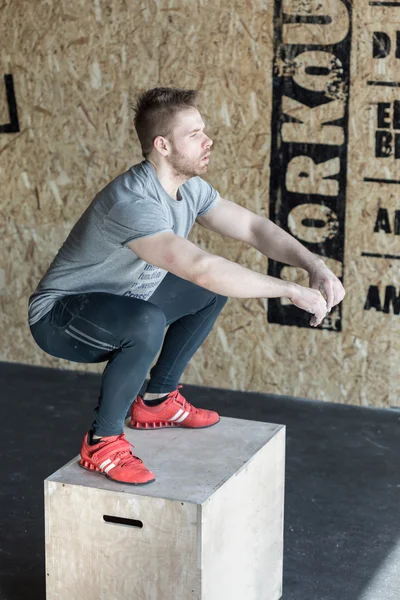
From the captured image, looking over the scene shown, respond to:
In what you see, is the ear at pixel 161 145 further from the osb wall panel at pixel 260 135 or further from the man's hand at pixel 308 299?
the osb wall panel at pixel 260 135

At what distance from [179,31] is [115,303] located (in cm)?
204

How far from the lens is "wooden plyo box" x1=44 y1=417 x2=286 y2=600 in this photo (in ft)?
7.81

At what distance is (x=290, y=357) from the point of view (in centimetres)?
448

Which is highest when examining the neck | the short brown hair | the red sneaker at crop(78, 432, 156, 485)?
the short brown hair

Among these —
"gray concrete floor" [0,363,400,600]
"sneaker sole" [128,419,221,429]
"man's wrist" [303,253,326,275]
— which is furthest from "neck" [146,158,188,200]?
"gray concrete floor" [0,363,400,600]

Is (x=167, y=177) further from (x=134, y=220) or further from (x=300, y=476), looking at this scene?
(x=300, y=476)

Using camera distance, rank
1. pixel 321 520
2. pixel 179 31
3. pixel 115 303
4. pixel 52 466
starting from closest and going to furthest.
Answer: pixel 115 303, pixel 321 520, pixel 52 466, pixel 179 31

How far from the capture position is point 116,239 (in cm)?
272

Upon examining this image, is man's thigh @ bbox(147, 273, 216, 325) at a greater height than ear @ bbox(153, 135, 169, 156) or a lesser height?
lesser

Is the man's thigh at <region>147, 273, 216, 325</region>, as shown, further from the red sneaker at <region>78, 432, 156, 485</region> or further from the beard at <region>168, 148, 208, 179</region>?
the red sneaker at <region>78, 432, 156, 485</region>

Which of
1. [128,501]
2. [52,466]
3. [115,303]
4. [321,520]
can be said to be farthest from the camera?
[52,466]

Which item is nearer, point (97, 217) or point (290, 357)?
point (97, 217)

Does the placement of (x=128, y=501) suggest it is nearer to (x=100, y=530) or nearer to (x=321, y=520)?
(x=100, y=530)

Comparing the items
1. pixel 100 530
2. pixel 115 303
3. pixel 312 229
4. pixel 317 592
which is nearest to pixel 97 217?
pixel 115 303
